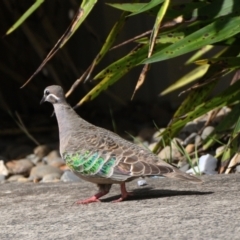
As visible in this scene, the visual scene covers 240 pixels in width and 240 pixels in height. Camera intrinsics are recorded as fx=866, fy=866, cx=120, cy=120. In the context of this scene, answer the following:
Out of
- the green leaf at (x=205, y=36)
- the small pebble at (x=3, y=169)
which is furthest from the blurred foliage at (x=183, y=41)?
the small pebble at (x=3, y=169)

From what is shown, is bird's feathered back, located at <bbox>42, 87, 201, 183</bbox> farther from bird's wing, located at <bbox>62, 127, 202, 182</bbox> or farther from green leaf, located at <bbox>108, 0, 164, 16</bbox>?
green leaf, located at <bbox>108, 0, 164, 16</bbox>

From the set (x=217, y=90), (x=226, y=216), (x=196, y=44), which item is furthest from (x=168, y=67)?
(x=226, y=216)

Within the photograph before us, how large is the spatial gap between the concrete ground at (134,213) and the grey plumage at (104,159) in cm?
16

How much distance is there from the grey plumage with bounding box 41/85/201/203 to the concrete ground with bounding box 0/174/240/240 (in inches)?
6.4

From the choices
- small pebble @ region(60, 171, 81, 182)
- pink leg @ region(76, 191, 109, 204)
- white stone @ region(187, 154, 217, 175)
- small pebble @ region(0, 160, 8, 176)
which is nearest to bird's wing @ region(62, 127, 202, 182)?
pink leg @ region(76, 191, 109, 204)

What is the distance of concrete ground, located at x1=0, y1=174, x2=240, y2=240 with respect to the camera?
13.8 ft

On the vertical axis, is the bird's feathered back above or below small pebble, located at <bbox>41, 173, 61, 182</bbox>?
above

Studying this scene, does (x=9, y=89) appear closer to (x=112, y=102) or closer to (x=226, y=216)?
(x=112, y=102)

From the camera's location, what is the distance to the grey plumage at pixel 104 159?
4844 mm

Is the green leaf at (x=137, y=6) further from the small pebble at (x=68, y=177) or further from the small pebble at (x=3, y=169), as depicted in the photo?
the small pebble at (x=3, y=169)

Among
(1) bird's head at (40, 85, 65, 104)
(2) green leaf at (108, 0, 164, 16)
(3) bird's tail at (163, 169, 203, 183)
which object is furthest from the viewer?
(2) green leaf at (108, 0, 164, 16)

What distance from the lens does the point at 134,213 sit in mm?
4668

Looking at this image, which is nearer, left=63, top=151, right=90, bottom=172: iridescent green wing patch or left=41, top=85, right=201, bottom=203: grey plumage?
left=41, top=85, right=201, bottom=203: grey plumage

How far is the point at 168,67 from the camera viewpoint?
31.1 ft
